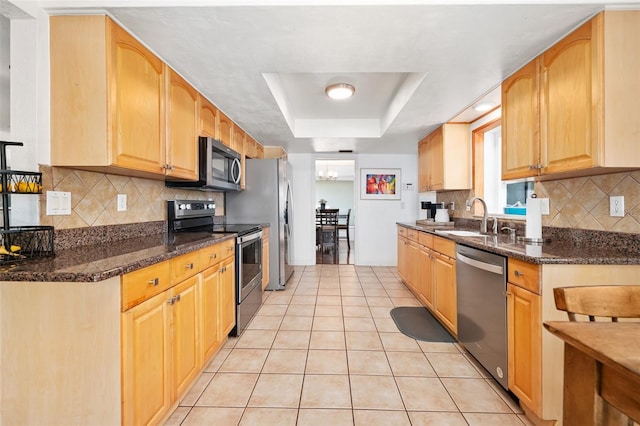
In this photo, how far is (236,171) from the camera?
3.10m

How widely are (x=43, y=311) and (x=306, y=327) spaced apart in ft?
6.18

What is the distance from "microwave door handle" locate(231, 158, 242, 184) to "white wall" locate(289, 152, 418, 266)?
6.78 feet

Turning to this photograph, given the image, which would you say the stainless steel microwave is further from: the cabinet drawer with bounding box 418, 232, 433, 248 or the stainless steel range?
the cabinet drawer with bounding box 418, 232, 433, 248

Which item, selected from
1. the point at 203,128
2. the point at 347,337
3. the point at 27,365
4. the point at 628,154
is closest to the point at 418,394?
the point at 347,337

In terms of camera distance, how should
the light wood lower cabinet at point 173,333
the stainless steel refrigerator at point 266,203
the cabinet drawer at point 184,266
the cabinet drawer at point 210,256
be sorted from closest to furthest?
the light wood lower cabinet at point 173,333, the cabinet drawer at point 184,266, the cabinet drawer at point 210,256, the stainless steel refrigerator at point 266,203

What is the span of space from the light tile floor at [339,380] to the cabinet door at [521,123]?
144 centimetres

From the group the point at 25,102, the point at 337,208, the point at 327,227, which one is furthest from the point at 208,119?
the point at 337,208

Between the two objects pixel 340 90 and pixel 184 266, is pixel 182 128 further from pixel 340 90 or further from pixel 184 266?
pixel 340 90

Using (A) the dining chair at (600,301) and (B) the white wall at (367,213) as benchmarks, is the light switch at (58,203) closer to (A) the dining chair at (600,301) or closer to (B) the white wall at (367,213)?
(A) the dining chair at (600,301)

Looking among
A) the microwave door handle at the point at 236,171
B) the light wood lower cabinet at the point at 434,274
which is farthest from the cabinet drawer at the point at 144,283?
the light wood lower cabinet at the point at 434,274

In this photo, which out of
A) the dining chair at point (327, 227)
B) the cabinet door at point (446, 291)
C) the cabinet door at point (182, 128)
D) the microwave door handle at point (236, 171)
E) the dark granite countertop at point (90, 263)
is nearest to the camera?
the dark granite countertop at point (90, 263)

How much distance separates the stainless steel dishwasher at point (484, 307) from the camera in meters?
1.67

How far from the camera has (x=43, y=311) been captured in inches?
42.7

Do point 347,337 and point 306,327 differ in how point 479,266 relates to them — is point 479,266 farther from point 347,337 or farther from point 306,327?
point 306,327
